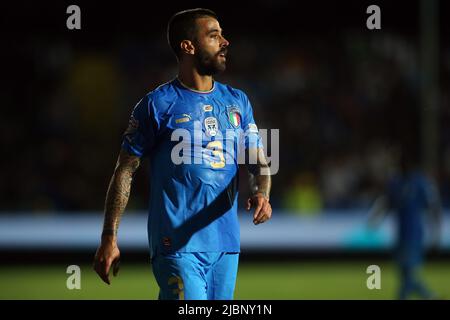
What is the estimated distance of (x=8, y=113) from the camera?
62.6ft

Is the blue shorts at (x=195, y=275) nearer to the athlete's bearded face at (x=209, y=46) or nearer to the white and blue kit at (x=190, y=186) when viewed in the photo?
the white and blue kit at (x=190, y=186)

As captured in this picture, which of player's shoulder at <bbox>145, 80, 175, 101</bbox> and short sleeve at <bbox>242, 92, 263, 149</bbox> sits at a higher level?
player's shoulder at <bbox>145, 80, 175, 101</bbox>

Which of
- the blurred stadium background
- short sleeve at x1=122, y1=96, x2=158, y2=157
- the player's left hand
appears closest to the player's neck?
short sleeve at x1=122, y1=96, x2=158, y2=157

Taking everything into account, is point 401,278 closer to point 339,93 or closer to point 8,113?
point 339,93

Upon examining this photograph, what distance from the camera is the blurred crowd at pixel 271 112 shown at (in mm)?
16938

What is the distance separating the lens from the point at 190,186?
4879 millimetres

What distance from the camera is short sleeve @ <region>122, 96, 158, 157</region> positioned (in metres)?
4.95

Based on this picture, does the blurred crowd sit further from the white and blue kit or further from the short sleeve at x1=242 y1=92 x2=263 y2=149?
the white and blue kit

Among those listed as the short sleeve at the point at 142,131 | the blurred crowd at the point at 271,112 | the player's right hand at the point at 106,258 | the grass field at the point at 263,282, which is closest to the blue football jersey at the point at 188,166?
the short sleeve at the point at 142,131

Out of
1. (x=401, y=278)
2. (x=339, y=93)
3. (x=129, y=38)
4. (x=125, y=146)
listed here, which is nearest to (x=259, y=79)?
(x=339, y=93)

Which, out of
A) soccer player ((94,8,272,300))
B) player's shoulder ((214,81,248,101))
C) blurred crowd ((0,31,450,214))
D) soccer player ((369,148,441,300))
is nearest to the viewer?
soccer player ((94,8,272,300))

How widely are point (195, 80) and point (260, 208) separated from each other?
916 mm

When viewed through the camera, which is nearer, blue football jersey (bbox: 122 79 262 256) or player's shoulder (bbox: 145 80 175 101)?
blue football jersey (bbox: 122 79 262 256)

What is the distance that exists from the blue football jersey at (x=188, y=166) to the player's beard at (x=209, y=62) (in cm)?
15
